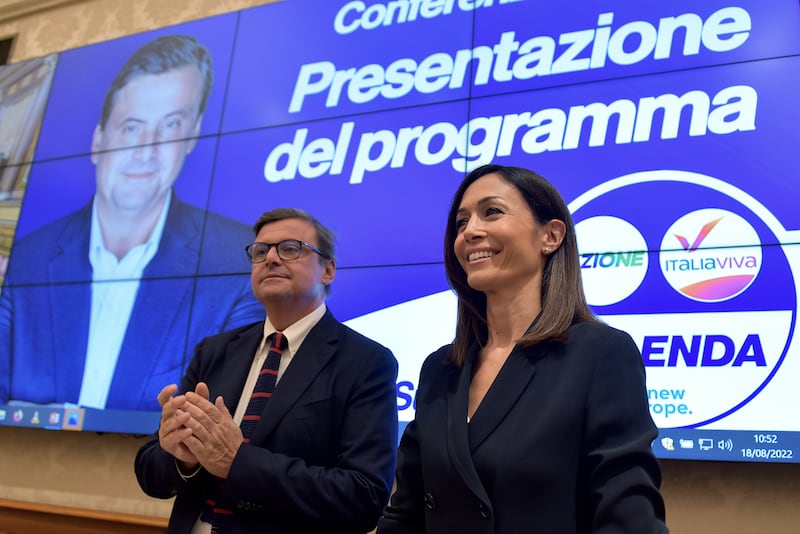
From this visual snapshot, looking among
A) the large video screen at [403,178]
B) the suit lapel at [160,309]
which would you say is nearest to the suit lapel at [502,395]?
the large video screen at [403,178]

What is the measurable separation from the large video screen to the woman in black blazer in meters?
1.23

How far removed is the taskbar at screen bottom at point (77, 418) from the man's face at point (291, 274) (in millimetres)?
1493

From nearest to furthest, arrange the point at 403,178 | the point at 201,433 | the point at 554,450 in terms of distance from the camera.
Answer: the point at 554,450
the point at 201,433
the point at 403,178

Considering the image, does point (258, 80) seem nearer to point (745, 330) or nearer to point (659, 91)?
point (659, 91)

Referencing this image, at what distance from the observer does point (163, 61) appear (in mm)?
3932

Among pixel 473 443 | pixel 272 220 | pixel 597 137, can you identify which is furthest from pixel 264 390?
pixel 597 137

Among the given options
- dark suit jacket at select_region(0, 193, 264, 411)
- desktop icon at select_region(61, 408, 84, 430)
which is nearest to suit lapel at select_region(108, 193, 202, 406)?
dark suit jacket at select_region(0, 193, 264, 411)

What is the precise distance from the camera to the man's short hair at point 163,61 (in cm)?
380

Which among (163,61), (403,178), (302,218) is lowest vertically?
(302,218)

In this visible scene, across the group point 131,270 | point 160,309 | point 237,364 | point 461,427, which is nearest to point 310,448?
point 237,364

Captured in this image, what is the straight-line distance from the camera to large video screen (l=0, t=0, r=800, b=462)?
2.36 metres

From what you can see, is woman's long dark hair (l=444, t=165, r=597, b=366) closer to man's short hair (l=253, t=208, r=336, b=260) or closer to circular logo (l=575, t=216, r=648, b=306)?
man's short hair (l=253, t=208, r=336, b=260)

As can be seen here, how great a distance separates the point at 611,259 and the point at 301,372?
4.32 ft

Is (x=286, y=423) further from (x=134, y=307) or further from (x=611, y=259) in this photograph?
(x=134, y=307)
